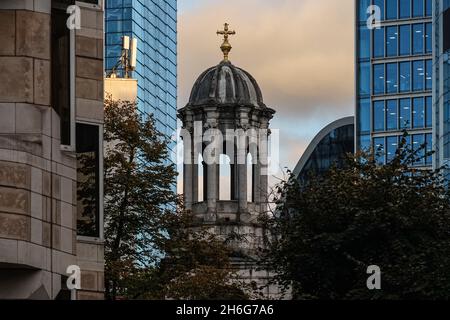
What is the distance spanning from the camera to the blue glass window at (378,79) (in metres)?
152

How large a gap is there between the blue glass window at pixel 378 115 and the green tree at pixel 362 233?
8125cm

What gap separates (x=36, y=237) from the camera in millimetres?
35562

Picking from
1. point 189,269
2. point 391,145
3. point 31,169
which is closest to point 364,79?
point 391,145

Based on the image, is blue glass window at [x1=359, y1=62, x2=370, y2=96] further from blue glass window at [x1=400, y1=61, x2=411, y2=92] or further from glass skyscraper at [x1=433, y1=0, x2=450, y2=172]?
glass skyscraper at [x1=433, y1=0, x2=450, y2=172]

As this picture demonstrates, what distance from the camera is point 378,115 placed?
501 feet

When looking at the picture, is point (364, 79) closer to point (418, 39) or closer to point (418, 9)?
point (418, 39)

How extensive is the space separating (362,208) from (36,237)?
31.8 metres

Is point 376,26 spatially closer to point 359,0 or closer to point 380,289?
point 359,0

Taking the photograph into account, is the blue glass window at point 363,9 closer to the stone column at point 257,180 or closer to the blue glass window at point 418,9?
the blue glass window at point 418,9

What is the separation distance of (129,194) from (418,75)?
85.5 m
